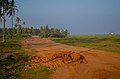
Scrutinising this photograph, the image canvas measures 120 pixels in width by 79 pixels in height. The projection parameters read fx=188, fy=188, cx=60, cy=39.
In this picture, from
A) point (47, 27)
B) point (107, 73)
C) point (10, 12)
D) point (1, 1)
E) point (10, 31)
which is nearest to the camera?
point (107, 73)

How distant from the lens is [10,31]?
13762cm

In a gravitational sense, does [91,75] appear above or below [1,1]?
below

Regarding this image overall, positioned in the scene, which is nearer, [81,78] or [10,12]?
[81,78]

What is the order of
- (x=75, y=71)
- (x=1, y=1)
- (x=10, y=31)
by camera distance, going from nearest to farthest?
(x=75, y=71), (x=1, y=1), (x=10, y=31)


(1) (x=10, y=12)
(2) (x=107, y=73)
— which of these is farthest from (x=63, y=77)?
(1) (x=10, y=12)

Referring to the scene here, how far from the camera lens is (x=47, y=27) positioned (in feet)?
633

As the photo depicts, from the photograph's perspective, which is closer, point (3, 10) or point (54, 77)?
point (54, 77)

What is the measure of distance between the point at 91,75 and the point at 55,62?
531 centimetres

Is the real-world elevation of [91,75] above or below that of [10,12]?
below

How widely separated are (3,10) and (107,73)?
3902cm

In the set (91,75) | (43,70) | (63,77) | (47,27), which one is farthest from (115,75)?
→ (47,27)

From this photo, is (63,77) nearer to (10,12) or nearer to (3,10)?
(3,10)

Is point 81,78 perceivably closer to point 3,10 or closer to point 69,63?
point 69,63

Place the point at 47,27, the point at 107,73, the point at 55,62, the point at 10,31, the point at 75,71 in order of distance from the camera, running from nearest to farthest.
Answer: the point at 107,73 → the point at 75,71 → the point at 55,62 → the point at 10,31 → the point at 47,27
